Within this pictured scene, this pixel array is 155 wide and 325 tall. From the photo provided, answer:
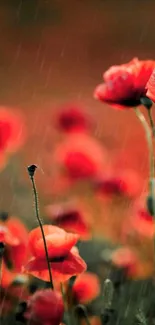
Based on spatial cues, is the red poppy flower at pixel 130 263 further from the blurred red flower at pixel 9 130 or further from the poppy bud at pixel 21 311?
the poppy bud at pixel 21 311

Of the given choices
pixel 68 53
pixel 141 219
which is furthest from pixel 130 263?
pixel 68 53

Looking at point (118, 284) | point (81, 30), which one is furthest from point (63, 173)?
point (81, 30)

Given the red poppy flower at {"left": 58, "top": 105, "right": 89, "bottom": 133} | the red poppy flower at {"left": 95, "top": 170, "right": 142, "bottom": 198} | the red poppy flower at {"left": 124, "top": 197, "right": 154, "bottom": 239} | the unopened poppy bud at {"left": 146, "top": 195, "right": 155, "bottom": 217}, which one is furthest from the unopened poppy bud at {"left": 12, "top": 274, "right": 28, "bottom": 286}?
the red poppy flower at {"left": 58, "top": 105, "right": 89, "bottom": 133}

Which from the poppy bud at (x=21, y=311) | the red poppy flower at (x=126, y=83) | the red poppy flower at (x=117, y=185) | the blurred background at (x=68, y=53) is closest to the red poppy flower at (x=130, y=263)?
the red poppy flower at (x=117, y=185)

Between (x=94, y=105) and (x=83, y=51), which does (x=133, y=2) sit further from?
(x=94, y=105)

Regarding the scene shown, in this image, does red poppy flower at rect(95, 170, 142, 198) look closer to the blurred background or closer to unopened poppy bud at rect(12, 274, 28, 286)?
unopened poppy bud at rect(12, 274, 28, 286)

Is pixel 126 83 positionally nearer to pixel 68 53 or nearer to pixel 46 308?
pixel 46 308
